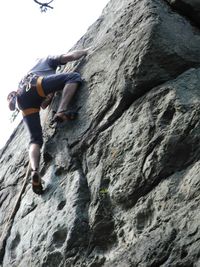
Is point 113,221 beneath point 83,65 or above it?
beneath

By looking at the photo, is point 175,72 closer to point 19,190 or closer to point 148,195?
point 148,195

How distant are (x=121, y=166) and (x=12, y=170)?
12.3 ft

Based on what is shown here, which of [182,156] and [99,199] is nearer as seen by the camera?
[182,156]

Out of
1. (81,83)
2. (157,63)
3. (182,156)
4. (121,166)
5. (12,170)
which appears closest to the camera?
(182,156)

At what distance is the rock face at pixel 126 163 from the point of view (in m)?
6.16

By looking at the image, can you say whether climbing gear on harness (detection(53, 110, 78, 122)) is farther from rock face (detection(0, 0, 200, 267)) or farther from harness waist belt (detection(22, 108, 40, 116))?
harness waist belt (detection(22, 108, 40, 116))

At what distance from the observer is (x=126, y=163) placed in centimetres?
702

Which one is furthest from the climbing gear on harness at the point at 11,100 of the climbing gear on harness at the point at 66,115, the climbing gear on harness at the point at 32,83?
the climbing gear on harness at the point at 66,115

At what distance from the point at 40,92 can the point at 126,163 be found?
2.94 metres

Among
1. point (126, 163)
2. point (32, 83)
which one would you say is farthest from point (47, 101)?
point (126, 163)

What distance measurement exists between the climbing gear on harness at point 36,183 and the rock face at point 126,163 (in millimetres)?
126

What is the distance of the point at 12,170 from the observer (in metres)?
10.2

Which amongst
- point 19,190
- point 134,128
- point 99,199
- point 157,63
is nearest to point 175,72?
point 157,63

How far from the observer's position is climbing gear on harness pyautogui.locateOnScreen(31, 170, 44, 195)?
823 centimetres
